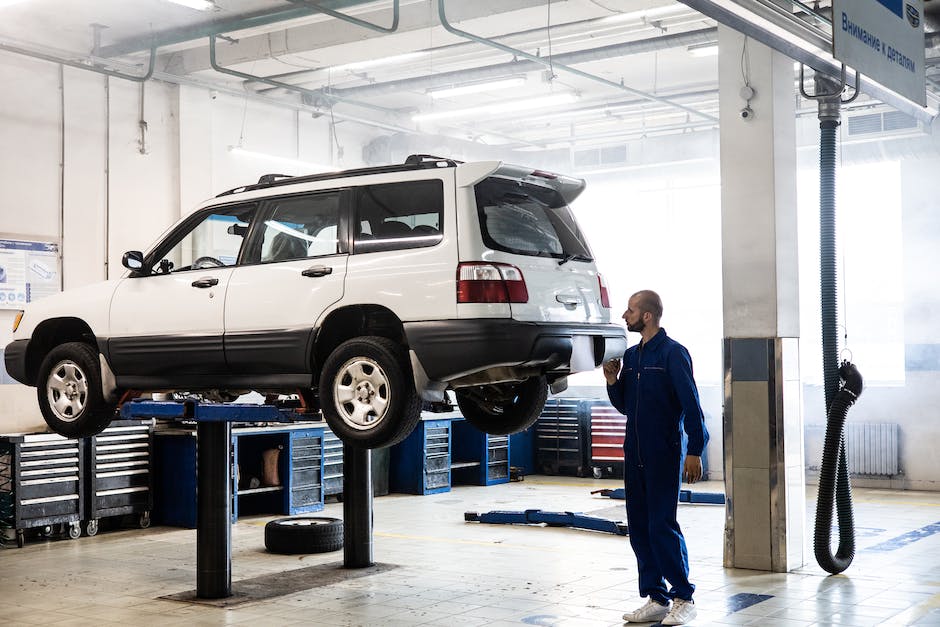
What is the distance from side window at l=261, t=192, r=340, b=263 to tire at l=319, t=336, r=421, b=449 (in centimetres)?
64

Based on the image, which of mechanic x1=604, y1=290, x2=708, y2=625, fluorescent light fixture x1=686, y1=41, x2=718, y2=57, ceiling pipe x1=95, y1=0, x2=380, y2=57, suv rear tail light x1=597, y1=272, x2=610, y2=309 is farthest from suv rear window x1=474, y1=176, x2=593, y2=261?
fluorescent light fixture x1=686, y1=41, x2=718, y2=57

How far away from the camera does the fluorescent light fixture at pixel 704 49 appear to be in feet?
36.6

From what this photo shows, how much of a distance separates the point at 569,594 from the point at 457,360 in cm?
288

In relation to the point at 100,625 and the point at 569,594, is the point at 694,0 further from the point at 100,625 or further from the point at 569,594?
the point at 100,625

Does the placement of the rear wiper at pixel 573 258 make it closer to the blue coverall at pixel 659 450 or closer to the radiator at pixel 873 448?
the blue coverall at pixel 659 450

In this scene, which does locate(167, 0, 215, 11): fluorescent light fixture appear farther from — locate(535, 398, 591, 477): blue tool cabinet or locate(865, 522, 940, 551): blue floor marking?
locate(865, 522, 940, 551): blue floor marking

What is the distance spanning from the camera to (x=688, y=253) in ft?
48.7

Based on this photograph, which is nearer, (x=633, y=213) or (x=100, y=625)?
(x=100, y=625)

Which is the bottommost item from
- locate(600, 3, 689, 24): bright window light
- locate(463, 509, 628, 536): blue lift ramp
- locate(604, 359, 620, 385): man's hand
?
locate(463, 509, 628, 536): blue lift ramp

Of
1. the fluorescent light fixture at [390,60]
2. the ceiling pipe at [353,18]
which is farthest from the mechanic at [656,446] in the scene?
the fluorescent light fixture at [390,60]

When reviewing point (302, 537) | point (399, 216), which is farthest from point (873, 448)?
point (399, 216)

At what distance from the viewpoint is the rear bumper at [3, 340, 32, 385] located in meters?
6.65

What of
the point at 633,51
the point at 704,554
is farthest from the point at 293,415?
the point at 633,51

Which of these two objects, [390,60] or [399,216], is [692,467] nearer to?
[399,216]
